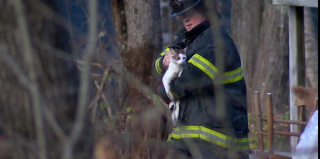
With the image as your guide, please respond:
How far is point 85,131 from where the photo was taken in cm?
187

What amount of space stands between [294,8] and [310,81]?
5.80 ft

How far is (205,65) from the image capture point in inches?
134

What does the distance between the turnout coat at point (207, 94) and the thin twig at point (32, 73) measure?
69.9 inches

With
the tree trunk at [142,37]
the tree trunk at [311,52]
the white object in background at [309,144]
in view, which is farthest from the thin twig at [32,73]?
the tree trunk at [311,52]

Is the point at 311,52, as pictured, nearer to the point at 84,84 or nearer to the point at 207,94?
the point at 207,94

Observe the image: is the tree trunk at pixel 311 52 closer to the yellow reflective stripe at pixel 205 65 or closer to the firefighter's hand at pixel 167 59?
the firefighter's hand at pixel 167 59

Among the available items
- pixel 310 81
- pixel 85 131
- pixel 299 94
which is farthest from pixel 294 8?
pixel 85 131

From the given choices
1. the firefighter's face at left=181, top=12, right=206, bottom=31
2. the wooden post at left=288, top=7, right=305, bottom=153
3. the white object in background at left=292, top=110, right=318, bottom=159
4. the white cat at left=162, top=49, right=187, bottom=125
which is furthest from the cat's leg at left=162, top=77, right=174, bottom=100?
the wooden post at left=288, top=7, right=305, bottom=153

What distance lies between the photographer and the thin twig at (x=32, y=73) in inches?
64.6

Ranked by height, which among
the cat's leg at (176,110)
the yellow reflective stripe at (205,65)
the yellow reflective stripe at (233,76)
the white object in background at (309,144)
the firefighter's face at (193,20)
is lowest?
the white object in background at (309,144)

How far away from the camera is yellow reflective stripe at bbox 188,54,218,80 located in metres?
3.38

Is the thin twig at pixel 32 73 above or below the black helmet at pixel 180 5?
below

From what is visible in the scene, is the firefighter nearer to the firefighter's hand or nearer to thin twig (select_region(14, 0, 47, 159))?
the firefighter's hand

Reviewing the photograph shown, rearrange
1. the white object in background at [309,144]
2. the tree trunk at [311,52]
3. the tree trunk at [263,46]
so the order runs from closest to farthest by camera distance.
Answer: the white object in background at [309,144]
the tree trunk at [311,52]
the tree trunk at [263,46]
